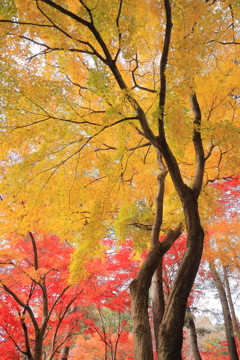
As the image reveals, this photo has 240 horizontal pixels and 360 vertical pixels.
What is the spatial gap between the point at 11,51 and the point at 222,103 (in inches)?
152

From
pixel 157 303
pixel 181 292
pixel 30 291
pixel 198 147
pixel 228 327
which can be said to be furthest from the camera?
pixel 228 327

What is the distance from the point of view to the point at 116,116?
313 centimetres

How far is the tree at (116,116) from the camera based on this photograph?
9.93ft

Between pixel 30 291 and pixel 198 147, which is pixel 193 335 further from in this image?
pixel 198 147

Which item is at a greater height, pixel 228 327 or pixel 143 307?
pixel 143 307

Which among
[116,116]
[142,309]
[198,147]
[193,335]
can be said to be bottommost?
[193,335]

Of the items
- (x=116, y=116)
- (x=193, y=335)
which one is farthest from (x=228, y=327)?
(x=116, y=116)

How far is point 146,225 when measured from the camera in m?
4.82

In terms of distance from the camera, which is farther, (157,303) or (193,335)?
(193,335)

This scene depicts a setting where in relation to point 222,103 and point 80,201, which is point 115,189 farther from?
point 222,103

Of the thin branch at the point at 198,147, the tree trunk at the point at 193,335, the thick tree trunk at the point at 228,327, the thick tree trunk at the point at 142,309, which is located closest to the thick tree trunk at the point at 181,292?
the thick tree trunk at the point at 142,309

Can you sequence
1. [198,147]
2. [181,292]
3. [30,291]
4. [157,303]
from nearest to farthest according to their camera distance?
[181,292], [198,147], [157,303], [30,291]

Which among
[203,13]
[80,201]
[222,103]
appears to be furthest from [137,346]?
[203,13]

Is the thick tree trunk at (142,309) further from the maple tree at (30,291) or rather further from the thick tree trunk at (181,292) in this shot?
the maple tree at (30,291)
